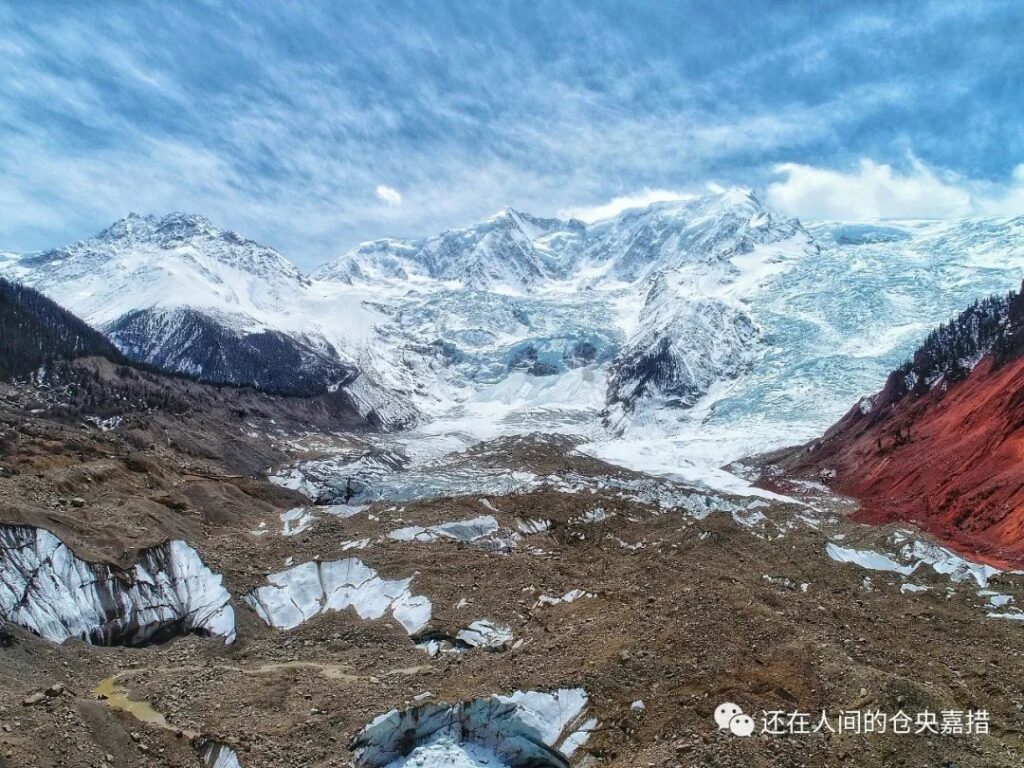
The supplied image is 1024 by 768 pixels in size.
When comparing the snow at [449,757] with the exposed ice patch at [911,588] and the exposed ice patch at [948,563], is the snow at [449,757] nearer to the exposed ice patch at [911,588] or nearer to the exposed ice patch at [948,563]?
the exposed ice patch at [911,588]

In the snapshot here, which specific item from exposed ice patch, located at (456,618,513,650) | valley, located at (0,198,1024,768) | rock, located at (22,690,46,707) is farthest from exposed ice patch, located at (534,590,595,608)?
rock, located at (22,690,46,707)

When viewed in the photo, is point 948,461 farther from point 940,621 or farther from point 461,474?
point 461,474

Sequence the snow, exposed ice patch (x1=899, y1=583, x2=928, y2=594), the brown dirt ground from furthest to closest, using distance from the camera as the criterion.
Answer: exposed ice patch (x1=899, y1=583, x2=928, y2=594)
the snow
the brown dirt ground

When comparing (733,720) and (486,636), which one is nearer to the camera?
(733,720)

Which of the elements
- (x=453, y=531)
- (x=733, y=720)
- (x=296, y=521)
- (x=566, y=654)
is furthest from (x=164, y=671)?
(x=296, y=521)

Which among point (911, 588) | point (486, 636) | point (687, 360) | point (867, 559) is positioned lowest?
point (486, 636)

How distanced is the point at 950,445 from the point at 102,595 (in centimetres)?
6518

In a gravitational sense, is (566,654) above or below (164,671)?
above

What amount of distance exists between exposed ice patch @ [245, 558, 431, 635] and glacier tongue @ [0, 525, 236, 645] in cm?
207

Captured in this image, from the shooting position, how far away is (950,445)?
195 ft

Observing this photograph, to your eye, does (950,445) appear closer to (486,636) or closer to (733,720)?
(486,636)

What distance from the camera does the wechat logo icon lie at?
14469 mm

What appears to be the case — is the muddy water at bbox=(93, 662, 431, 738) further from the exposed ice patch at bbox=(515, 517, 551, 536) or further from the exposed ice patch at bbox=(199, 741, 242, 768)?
the exposed ice patch at bbox=(515, 517, 551, 536)

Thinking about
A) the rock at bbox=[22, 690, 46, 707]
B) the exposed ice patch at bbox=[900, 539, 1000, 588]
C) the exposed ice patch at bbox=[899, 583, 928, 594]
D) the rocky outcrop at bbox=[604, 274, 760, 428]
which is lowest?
the rock at bbox=[22, 690, 46, 707]
